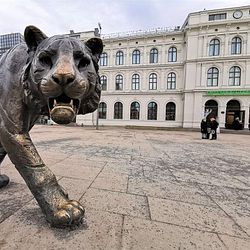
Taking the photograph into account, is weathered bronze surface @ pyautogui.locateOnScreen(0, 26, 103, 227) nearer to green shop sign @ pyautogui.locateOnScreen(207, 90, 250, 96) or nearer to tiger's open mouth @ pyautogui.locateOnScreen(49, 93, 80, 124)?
tiger's open mouth @ pyautogui.locateOnScreen(49, 93, 80, 124)

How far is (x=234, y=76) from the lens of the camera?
28047 millimetres

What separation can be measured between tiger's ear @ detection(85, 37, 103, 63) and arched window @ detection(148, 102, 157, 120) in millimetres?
30807

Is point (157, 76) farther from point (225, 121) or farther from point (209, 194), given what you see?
point (209, 194)

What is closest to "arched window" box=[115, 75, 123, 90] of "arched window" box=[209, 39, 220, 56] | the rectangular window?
"arched window" box=[209, 39, 220, 56]

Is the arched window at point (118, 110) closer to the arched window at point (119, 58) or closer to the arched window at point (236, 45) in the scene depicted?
the arched window at point (119, 58)

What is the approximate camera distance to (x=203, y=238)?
164 cm

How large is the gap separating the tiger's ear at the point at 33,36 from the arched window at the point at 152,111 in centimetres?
3100

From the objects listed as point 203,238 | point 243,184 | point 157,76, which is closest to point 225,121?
point 157,76

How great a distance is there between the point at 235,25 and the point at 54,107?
33.7 metres

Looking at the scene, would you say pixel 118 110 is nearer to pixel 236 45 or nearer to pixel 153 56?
pixel 153 56

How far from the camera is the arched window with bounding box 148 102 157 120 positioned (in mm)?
32125

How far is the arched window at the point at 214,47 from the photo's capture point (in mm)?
28531

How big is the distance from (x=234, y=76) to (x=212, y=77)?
2926 mm

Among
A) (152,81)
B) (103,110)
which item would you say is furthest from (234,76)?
(103,110)
